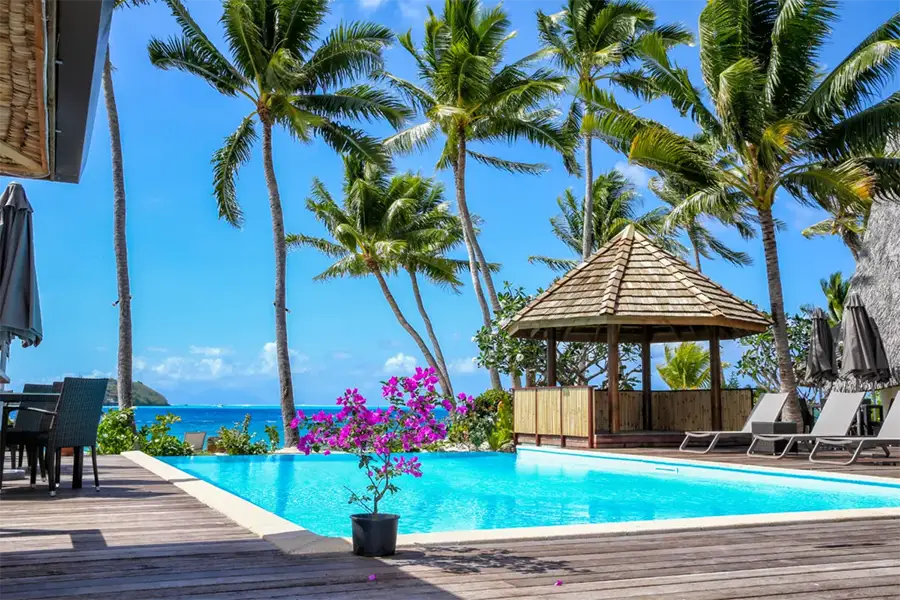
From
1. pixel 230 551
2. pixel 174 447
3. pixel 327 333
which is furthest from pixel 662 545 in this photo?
pixel 327 333

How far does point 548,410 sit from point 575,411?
74cm

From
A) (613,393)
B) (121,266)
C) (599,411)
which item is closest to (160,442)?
(121,266)

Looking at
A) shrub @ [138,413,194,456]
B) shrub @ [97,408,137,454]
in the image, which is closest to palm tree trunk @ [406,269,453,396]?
shrub @ [138,413,194,456]

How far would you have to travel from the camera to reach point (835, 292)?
1400 inches

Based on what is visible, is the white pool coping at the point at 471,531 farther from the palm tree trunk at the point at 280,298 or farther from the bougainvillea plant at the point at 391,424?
the palm tree trunk at the point at 280,298

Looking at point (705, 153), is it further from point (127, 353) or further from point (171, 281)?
point (171, 281)

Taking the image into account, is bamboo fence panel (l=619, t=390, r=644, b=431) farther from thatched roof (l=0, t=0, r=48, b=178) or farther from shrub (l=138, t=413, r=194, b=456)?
thatched roof (l=0, t=0, r=48, b=178)

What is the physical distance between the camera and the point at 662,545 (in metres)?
5.00

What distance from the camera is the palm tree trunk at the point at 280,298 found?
18.0m

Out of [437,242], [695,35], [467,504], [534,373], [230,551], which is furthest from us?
[437,242]

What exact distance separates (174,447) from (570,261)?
2076 centimetres

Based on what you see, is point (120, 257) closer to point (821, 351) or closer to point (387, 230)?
point (387, 230)

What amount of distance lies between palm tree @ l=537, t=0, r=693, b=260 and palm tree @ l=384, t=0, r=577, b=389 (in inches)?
44.3

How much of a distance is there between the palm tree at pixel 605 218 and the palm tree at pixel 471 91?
821cm
